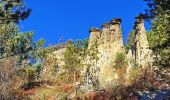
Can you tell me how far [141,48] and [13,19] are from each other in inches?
1192

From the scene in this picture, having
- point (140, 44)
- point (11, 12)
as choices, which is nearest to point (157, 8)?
point (11, 12)

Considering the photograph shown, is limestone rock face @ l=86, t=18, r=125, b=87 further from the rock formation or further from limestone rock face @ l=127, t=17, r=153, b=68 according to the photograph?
limestone rock face @ l=127, t=17, r=153, b=68

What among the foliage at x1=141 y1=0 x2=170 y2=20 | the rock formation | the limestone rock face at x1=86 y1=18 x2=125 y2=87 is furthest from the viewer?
the limestone rock face at x1=86 y1=18 x2=125 y2=87

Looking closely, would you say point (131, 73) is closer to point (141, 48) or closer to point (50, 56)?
point (141, 48)

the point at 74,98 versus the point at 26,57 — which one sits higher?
the point at 26,57

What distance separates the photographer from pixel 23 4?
23.8 m

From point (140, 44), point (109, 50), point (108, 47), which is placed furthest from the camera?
point (108, 47)

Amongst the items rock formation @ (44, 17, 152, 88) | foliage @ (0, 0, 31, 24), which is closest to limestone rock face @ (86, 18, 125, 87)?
rock formation @ (44, 17, 152, 88)

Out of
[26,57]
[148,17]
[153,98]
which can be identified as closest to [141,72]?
[153,98]

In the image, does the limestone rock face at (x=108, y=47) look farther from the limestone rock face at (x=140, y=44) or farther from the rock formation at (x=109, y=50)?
the limestone rock face at (x=140, y=44)

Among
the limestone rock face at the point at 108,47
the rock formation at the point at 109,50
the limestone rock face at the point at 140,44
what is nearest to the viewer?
the rock formation at the point at 109,50

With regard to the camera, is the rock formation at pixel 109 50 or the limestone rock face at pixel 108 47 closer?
the rock formation at pixel 109 50

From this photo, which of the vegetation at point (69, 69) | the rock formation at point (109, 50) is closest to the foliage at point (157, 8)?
the vegetation at point (69, 69)

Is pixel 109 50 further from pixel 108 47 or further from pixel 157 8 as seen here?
pixel 157 8
